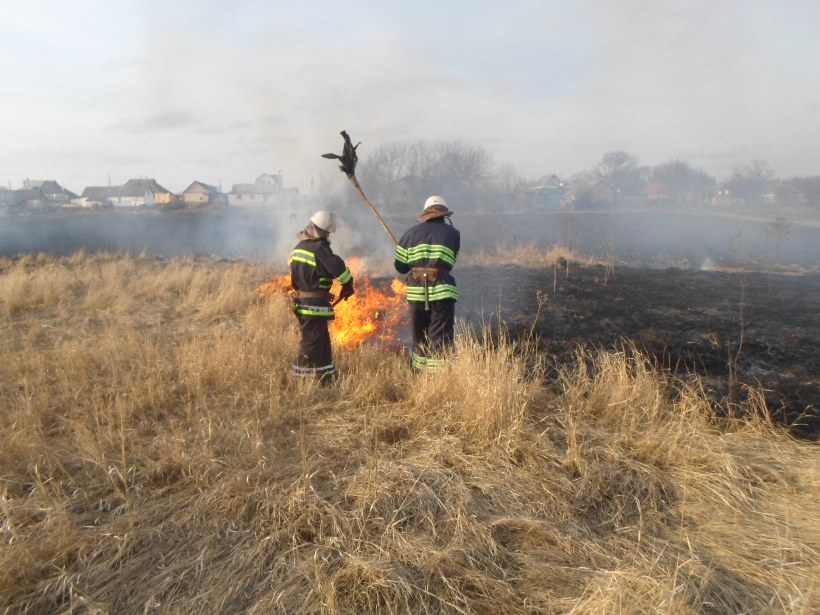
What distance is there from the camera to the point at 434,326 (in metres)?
5.12

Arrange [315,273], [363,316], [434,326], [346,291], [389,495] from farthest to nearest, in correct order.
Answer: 1. [363,316]
2. [434,326]
3. [346,291]
4. [315,273]
5. [389,495]

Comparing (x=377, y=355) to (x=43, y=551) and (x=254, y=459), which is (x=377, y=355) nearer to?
(x=254, y=459)

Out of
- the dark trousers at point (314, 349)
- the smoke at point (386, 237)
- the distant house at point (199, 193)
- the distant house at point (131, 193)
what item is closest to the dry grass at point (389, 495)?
the dark trousers at point (314, 349)

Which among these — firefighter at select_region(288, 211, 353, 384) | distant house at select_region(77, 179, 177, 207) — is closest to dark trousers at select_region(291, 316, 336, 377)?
firefighter at select_region(288, 211, 353, 384)

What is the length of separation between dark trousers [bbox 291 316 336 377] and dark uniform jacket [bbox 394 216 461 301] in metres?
1.05

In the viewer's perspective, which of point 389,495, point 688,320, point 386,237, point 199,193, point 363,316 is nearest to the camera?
point 389,495

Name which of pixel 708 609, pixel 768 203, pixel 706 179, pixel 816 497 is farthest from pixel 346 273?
pixel 706 179

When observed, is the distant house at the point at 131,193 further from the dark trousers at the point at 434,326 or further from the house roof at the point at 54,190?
the dark trousers at the point at 434,326

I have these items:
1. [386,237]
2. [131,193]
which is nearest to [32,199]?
[131,193]

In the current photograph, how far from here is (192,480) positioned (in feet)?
9.86

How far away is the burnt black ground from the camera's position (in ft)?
18.0

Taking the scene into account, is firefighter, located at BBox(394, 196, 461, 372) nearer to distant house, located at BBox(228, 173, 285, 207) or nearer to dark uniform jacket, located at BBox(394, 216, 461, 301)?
dark uniform jacket, located at BBox(394, 216, 461, 301)

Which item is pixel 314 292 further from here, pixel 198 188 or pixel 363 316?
pixel 198 188

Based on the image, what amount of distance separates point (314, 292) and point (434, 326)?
4.38 feet
